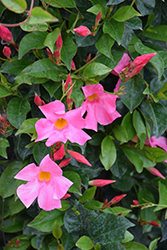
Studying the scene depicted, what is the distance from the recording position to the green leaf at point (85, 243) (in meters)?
0.78

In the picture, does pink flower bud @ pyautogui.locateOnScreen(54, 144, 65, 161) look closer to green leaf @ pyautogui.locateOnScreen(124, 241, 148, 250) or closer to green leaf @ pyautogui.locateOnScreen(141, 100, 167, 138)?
green leaf @ pyautogui.locateOnScreen(141, 100, 167, 138)

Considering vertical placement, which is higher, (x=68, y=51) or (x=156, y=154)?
(x=68, y=51)

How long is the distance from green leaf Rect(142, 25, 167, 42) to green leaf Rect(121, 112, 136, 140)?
313 mm

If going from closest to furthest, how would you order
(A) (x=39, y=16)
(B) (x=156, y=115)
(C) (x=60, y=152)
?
(A) (x=39, y=16), (C) (x=60, y=152), (B) (x=156, y=115)

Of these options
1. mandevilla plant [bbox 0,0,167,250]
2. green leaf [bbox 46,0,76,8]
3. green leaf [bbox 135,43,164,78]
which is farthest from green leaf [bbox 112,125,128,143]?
green leaf [bbox 46,0,76,8]

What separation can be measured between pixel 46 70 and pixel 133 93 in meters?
0.31

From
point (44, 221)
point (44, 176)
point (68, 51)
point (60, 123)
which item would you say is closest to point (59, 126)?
point (60, 123)

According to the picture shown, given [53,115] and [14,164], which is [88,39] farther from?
[14,164]

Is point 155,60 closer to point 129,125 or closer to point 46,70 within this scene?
point 129,125

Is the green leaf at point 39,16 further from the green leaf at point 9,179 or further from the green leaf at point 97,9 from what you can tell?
the green leaf at point 9,179

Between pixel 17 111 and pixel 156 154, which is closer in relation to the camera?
pixel 17 111

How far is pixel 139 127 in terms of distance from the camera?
0.90m

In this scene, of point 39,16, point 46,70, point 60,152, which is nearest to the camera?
point 39,16

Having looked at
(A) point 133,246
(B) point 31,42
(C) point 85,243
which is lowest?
(A) point 133,246
